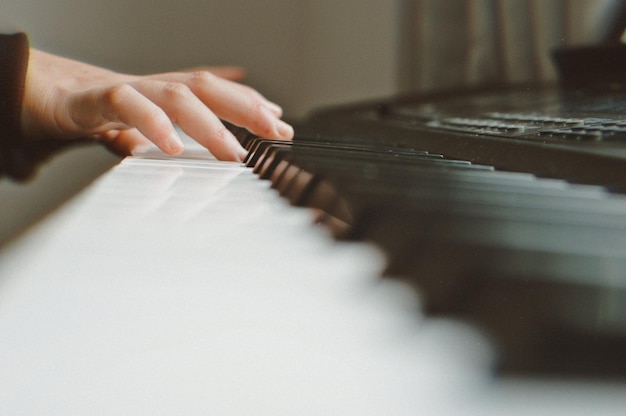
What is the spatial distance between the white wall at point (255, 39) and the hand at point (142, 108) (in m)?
1.96

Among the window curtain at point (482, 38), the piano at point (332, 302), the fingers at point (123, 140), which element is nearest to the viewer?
the piano at point (332, 302)

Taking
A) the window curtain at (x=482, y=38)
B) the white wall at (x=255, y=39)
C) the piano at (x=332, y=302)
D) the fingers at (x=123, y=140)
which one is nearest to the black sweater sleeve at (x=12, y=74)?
the fingers at (x=123, y=140)

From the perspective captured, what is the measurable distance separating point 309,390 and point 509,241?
12 cm

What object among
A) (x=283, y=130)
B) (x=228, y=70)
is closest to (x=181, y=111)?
(x=283, y=130)

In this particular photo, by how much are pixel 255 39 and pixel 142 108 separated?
2.45 meters

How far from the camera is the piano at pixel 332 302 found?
144 mm

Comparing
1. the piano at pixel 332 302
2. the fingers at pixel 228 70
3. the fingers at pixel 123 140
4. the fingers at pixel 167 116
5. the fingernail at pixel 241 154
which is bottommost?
the fingers at pixel 228 70

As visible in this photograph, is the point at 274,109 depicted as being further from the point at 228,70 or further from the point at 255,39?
the point at 255,39

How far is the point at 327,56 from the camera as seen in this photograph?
3096 mm

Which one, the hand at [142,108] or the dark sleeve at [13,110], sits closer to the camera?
the hand at [142,108]

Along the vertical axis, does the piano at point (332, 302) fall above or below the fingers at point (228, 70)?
above

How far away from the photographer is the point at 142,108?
67 cm

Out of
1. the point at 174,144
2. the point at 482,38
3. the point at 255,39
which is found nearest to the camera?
the point at 174,144

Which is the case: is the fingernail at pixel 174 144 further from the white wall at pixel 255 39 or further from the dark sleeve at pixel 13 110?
the white wall at pixel 255 39
